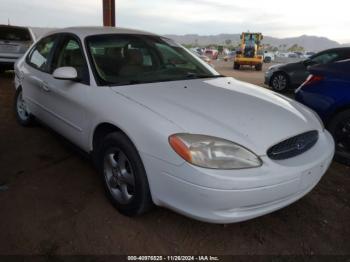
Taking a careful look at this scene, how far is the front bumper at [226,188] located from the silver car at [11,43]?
864 centimetres

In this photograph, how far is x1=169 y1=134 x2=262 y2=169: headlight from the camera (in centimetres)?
201

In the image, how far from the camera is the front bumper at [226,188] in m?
1.97

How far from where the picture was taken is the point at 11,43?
30.4ft

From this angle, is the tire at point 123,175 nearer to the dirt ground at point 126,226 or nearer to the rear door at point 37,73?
the dirt ground at point 126,226

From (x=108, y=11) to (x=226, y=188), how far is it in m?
8.31

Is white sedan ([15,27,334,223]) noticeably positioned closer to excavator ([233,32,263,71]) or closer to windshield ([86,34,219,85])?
windshield ([86,34,219,85])

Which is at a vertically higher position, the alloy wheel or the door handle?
the door handle

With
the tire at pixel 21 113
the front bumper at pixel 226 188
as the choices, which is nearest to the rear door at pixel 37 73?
the tire at pixel 21 113

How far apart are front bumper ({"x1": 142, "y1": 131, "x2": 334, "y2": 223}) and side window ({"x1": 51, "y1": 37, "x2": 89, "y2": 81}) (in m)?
1.22

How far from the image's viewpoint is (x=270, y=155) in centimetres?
214

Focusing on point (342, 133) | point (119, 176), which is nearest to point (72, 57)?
point (119, 176)

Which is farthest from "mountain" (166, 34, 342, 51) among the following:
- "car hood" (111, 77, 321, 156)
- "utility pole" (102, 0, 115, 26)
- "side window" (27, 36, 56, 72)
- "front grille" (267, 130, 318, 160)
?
"front grille" (267, 130, 318, 160)

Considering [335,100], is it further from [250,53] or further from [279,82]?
[250,53]

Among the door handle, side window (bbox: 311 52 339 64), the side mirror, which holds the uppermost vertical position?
the side mirror
